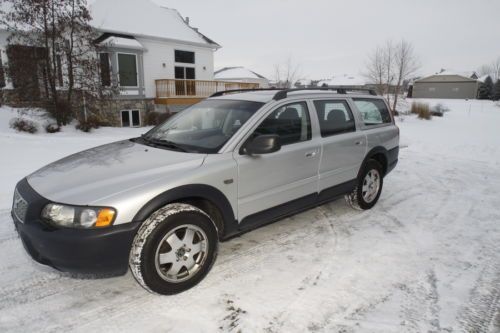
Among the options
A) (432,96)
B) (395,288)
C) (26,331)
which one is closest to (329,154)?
(395,288)

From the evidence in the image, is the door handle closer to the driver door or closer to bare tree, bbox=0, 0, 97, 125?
the driver door

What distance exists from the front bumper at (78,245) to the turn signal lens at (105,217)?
0.12ft

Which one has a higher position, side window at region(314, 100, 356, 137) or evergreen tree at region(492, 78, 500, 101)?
evergreen tree at region(492, 78, 500, 101)

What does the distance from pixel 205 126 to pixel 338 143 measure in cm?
168

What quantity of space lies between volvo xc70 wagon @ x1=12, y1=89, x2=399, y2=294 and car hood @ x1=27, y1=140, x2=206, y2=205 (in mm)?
11

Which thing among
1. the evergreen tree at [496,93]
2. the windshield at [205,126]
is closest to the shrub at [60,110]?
the windshield at [205,126]

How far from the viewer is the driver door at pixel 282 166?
3.37 meters

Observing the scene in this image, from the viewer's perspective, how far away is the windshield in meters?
3.45

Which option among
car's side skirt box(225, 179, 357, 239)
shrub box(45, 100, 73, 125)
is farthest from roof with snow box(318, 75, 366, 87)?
car's side skirt box(225, 179, 357, 239)

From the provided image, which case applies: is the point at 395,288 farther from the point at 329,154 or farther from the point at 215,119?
the point at 215,119

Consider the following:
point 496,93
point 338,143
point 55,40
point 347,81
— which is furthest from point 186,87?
point 347,81

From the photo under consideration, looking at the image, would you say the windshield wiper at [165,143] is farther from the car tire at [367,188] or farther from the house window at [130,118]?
the house window at [130,118]

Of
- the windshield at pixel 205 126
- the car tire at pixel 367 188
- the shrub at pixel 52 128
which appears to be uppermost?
the windshield at pixel 205 126

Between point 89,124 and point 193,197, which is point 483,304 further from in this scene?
point 89,124
